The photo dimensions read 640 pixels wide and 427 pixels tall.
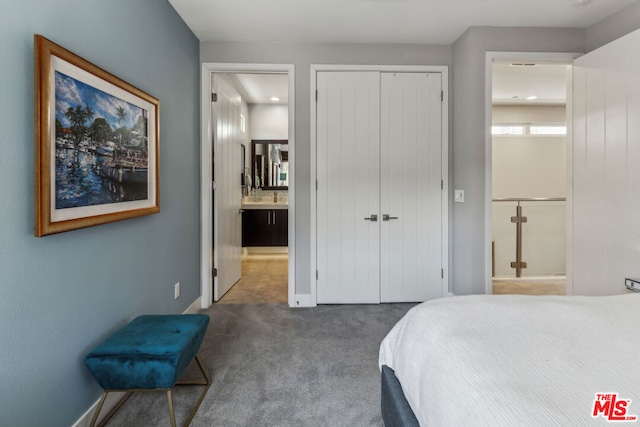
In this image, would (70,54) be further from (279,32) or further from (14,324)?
(279,32)

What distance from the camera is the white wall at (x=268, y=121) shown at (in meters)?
5.66

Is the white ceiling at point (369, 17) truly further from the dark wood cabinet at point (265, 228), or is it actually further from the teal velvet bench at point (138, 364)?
the dark wood cabinet at point (265, 228)

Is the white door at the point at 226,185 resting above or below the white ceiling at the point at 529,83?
below

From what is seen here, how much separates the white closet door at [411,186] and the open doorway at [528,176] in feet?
1.84

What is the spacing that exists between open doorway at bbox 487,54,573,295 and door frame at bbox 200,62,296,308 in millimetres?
1810

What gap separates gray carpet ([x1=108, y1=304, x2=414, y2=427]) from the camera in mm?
1674

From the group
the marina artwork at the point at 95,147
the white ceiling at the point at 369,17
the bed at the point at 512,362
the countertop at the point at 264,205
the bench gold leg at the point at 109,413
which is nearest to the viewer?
the bed at the point at 512,362

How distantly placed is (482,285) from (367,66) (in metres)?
2.31

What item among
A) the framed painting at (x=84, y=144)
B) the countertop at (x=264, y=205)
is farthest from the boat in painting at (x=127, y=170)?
the countertop at (x=264, y=205)

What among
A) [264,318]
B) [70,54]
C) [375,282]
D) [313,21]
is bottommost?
[264,318]

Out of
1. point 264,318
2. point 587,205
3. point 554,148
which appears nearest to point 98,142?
point 264,318

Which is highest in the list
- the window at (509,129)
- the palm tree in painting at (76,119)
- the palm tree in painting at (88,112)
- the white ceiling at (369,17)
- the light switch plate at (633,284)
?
the white ceiling at (369,17)

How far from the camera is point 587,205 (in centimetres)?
254

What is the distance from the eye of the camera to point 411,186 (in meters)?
3.26
